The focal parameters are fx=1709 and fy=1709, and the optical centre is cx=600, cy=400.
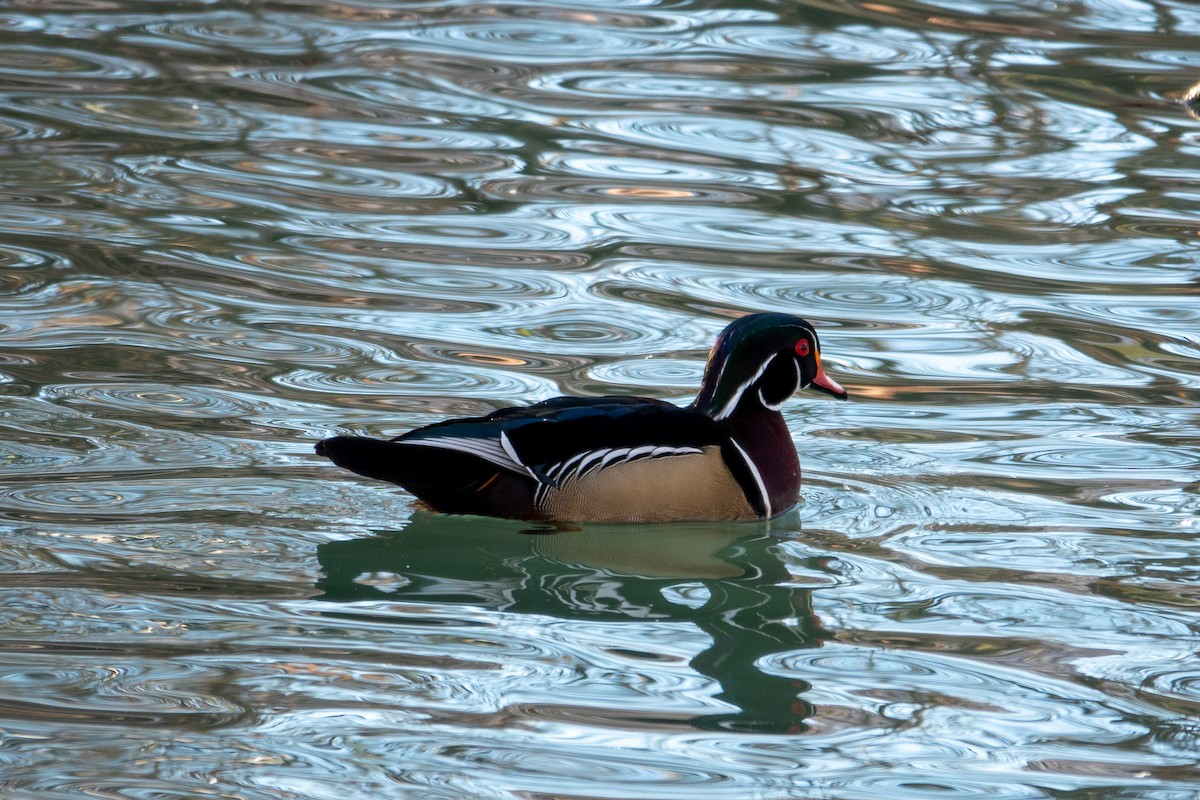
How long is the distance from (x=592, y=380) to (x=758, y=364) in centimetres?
143

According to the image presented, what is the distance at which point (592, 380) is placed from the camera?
7684mm

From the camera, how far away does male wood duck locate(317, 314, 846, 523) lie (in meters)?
5.88

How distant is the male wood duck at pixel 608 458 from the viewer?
588 cm

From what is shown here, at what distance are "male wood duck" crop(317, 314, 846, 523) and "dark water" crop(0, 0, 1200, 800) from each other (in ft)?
0.47

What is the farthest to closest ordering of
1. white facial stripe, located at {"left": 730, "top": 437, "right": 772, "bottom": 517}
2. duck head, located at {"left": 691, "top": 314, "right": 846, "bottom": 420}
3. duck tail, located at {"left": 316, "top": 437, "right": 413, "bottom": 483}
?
1. duck head, located at {"left": 691, "top": 314, "right": 846, "bottom": 420}
2. white facial stripe, located at {"left": 730, "top": 437, "right": 772, "bottom": 517}
3. duck tail, located at {"left": 316, "top": 437, "right": 413, "bottom": 483}

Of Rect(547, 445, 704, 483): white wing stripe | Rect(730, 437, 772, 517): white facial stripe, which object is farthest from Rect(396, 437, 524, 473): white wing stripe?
Rect(730, 437, 772, 517): white facial stripe

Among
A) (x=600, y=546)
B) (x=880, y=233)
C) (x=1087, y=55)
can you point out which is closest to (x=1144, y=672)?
(x=600, y=546)

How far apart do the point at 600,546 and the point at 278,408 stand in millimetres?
1775

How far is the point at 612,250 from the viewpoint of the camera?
31.3 feet

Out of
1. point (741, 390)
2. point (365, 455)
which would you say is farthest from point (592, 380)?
point (365, 455)

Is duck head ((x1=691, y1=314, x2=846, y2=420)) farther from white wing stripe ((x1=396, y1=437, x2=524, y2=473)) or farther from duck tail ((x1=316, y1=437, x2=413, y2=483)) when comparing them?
duck tail ((x1=316, y1=437, x2=413, y2=483))

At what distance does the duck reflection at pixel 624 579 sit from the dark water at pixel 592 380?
2 cm

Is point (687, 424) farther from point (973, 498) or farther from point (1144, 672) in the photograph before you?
point (1144, 672)

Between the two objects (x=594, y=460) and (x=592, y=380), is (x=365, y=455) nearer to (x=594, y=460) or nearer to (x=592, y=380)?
(x=594, y=460)
